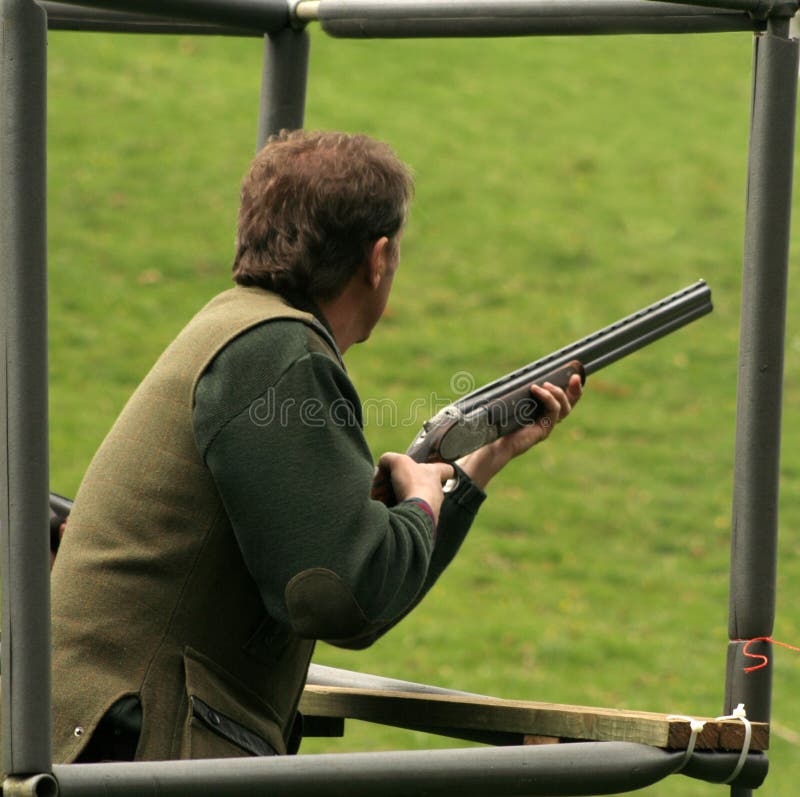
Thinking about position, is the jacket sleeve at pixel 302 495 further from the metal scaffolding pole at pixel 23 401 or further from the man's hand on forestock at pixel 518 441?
the man's hand on forestock at pixel 518 441

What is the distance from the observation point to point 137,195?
1255 cm

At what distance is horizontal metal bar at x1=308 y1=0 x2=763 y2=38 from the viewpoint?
3184 mm

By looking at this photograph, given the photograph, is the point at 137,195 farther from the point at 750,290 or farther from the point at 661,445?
the point at 750,290

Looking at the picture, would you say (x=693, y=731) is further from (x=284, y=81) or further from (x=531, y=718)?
(x=284, y=81)

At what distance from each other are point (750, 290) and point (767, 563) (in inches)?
21.8

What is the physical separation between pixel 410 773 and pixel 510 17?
1.67 m

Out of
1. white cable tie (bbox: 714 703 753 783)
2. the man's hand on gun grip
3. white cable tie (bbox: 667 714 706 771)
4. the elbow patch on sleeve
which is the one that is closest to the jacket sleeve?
the elbow patch on sleeve

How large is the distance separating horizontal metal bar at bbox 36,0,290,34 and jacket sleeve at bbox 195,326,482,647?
2.07 ft

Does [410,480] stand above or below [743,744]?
above

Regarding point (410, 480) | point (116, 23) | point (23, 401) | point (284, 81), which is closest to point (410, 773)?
point (410, 480)

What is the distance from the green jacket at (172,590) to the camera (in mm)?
2703

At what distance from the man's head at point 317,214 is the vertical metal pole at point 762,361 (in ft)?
2.42

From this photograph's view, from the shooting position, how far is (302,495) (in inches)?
103

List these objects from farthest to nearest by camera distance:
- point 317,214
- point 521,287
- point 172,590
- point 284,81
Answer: point 521,287 → point 284,81 → point 317,214 → point 172,590
